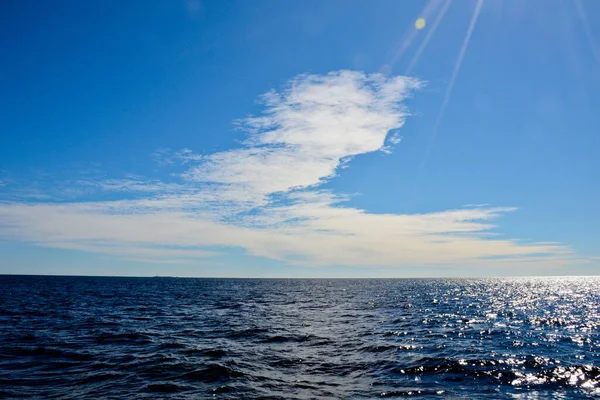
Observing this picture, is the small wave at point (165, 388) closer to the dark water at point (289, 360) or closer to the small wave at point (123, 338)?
the dark water at point (289, 360)

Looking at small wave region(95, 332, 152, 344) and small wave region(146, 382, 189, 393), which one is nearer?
small wave region(146, 382, 189, 393)

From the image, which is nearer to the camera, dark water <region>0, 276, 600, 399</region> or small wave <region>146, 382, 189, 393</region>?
small wave <region>146, 382, 189, 393</region>

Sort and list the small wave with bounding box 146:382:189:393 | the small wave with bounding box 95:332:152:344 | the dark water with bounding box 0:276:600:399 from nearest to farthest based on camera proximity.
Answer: the small wave with bounding box 146:382:189:393 < the dark water with bounding box 0:276:600:399 < the small wave with bounding box 95:332:152:344

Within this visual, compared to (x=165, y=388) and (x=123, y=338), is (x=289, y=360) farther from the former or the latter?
(x=123, y=338)

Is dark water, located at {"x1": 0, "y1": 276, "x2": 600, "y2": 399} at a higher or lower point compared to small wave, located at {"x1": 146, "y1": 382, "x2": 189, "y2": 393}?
lower

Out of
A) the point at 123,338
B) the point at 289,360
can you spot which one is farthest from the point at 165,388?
the point at 123,338

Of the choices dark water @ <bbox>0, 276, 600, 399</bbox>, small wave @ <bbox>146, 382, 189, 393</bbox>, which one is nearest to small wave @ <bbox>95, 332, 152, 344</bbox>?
dark water @ <bbox>0, 276, 600, 399</bbox>

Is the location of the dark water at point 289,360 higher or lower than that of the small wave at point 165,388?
lower

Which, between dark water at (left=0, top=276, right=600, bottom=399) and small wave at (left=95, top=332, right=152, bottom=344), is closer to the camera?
dark water at (left=0, top=276, right=600, bottom=399)

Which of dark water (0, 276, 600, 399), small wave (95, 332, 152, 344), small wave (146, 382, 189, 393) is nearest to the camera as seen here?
small wave (146, 382, 189, 393)

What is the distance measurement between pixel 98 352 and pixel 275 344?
11.3 m

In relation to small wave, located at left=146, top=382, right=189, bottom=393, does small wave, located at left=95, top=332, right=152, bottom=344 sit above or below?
below

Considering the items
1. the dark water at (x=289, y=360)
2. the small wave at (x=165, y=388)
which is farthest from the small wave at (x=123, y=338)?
the small wave at (x=165, y=388)

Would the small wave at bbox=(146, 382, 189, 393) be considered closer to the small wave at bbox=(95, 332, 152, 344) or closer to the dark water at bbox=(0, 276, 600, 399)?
the dark water at bbox=(0, 276, 600, 399)
